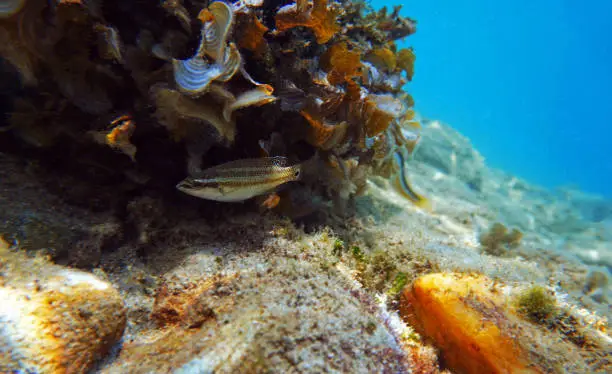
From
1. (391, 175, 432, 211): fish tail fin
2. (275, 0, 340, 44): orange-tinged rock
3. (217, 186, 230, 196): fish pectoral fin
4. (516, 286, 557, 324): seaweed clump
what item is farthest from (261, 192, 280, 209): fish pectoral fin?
(391, 175, 432, 211): fish tail fin

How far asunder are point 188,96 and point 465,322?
263cm

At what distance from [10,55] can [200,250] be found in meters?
2.00

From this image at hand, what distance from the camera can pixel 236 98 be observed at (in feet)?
7.59

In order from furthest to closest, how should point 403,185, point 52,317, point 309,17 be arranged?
point 403,185 → point 309,17 → point 52,317

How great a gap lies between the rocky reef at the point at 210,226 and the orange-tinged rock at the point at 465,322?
0.01 metres

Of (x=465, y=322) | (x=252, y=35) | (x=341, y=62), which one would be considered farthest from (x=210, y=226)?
(x=465, y=322)

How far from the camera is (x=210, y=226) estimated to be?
2729mm

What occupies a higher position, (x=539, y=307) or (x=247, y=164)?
(x=539, y=307)

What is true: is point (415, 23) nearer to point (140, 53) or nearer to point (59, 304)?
point (140, 53)

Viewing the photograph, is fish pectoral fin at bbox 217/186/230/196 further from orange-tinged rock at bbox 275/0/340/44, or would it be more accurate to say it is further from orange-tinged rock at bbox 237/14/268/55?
orange-tinged rock at bbox 275/0/340/44

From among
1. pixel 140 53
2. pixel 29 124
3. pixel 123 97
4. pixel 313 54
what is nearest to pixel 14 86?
pixel 29 124

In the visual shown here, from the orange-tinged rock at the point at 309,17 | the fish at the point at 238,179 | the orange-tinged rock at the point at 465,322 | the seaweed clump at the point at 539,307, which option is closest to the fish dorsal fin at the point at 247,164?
the fish at the point at 238,179

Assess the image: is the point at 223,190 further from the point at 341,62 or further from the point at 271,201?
the point at 341,62

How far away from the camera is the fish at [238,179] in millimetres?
2209
